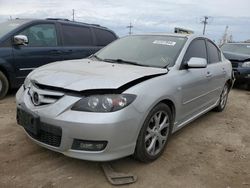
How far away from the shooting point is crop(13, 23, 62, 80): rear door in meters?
5.89

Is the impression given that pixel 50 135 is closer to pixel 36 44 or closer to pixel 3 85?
pixel 3 85

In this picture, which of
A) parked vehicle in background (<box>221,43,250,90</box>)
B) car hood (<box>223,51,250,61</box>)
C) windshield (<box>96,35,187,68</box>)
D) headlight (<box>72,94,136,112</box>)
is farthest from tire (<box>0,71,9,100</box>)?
car hood (<box>223,51,250,61</box>)

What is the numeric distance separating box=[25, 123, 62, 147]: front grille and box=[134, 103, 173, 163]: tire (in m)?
0.83

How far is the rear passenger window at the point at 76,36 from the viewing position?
267 inches

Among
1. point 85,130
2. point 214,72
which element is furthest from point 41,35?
point 85,130

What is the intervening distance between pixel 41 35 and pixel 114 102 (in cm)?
407

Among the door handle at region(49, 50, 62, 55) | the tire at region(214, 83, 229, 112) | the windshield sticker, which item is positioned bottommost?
the tire at region(214, 83, 229, 112)

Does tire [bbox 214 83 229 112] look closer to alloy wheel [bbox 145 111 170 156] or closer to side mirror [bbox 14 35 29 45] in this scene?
alloy wheel [bbox 145 111 170 156]

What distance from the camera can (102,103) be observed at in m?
2.88

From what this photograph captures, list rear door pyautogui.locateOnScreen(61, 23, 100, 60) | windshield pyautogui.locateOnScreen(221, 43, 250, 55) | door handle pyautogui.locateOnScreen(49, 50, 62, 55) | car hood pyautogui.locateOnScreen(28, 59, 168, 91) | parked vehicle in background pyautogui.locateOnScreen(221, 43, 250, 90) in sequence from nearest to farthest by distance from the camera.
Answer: car hood pyautogui.locateOnScreen(28, 59, 168, 91) → door handle pyautogui.locateOnScreen(49, 50, 62, 55) → rear door pyautogui.locateOnScreen(61, 23, 100, 60) → parked vehicle in background pyautogui.locateOnScreen(221, 43, 250, 90) → windshield pyautogui.locateOnScreen(221, 43, 250, 55)

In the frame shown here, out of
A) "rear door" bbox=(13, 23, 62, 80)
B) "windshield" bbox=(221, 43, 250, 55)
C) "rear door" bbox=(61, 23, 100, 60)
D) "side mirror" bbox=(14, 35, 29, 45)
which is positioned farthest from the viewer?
"windshield" bbox=(221, 43, 250, 55)

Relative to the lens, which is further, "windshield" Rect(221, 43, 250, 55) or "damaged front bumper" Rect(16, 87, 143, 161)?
"windshield" Rect(221, 43, 250, 55)

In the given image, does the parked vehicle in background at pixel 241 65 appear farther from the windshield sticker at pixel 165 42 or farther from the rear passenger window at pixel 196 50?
the windshield sticker at pixel 165 42

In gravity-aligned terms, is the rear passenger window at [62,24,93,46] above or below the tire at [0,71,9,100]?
above
